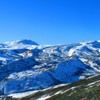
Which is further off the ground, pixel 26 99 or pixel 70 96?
pixel 26 99

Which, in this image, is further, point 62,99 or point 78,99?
point 62,99

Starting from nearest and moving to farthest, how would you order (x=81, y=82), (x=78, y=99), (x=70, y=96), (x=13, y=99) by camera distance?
(x=78, y=99) < (x=70, y=96) < (x=81, y=82) < (x=13, y=99)

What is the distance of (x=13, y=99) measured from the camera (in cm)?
11719

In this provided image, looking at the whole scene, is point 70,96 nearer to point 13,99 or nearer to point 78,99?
point 78,99

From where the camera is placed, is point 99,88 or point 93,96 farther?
point 99,88

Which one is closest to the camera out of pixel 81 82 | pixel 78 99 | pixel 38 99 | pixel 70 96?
pixel 78 99

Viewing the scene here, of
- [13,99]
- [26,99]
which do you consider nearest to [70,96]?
[26,99]

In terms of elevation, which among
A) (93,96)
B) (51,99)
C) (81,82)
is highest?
(81,82)

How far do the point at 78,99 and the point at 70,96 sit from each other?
699cm

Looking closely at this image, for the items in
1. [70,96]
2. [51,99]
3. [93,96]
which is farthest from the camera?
[51,99]

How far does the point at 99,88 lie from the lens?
6388 cm

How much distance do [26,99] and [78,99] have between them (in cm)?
3925

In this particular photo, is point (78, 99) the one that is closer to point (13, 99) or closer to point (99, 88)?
point (99, 88)

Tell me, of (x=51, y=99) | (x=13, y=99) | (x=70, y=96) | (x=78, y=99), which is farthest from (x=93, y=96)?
(x=13, y=99)
